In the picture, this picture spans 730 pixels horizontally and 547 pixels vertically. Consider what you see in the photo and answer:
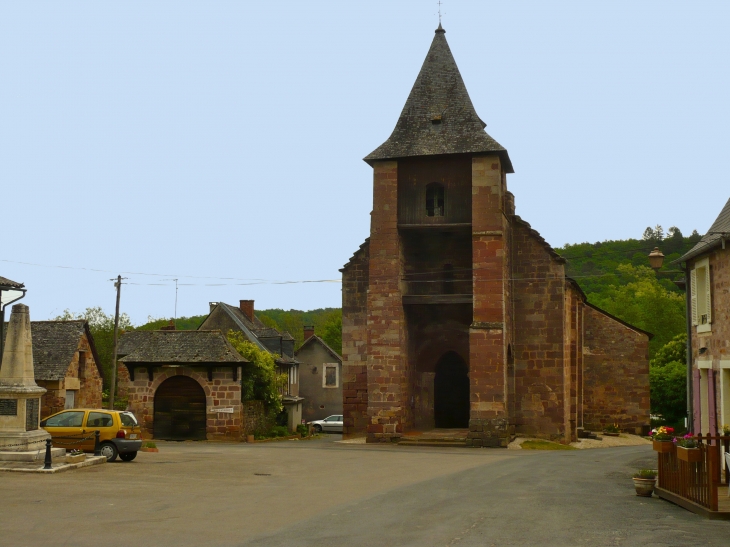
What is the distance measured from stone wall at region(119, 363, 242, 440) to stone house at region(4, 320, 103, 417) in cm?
252

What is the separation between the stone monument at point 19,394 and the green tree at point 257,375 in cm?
1408

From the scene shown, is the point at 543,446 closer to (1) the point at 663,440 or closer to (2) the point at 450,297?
(2) the point at 450,297

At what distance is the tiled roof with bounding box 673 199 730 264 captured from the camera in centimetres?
1613

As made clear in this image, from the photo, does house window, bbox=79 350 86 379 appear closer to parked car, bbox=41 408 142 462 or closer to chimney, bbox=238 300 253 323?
parked car, bbox=41 408 142 462

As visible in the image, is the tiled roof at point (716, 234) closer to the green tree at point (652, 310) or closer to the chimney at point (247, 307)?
the chimney at point (247, 307)

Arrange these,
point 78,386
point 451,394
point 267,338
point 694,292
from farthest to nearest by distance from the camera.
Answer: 1. point 267,338
2. point 451,394
3. point 78,386
4. point 694,292

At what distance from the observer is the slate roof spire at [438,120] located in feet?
101

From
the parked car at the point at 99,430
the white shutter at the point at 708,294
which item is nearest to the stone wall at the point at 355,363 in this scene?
the parked car at the point at 99,430

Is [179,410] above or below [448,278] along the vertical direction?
below

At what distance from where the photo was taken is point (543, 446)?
2962 centimetres

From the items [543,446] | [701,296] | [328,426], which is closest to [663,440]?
[701,296]

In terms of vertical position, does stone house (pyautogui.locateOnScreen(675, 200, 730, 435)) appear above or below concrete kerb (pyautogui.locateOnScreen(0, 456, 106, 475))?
above

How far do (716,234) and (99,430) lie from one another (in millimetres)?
14642

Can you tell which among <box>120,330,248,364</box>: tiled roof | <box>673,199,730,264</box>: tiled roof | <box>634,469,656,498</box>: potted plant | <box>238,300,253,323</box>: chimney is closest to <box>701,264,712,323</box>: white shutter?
<box>673,199,730,264</box>: tiled roof
